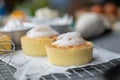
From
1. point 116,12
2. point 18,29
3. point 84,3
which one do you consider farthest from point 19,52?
point 84,3

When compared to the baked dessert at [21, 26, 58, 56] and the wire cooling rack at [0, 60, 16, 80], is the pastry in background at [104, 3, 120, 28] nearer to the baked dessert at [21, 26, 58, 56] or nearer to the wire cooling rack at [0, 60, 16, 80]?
the baked dessert at [21, 26, 58, 56]

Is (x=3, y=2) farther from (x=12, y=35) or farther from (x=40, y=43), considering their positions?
(x=40, y=43)

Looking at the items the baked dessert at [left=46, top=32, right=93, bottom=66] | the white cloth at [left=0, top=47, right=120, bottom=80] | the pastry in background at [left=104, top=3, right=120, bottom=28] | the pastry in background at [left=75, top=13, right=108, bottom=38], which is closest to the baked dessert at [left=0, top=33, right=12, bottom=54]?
the white cloth at [left=0, top=47, right=120, bottom=80]

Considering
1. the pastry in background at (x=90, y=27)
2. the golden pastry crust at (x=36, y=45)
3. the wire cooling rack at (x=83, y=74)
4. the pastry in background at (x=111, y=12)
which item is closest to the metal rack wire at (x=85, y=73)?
the wire cooling rack at (x=83, y=74)

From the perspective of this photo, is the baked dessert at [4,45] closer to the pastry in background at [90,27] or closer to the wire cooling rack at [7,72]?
the wire cooling rack at [7,72]

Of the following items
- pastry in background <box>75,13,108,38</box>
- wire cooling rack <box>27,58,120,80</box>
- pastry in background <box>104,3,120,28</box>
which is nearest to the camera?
wire cooling rack <box>27,58,120,80</box>

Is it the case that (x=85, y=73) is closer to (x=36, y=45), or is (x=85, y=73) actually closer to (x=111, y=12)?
(x=36, y=45)

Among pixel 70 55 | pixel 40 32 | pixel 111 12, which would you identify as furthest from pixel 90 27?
pixel 111 12
